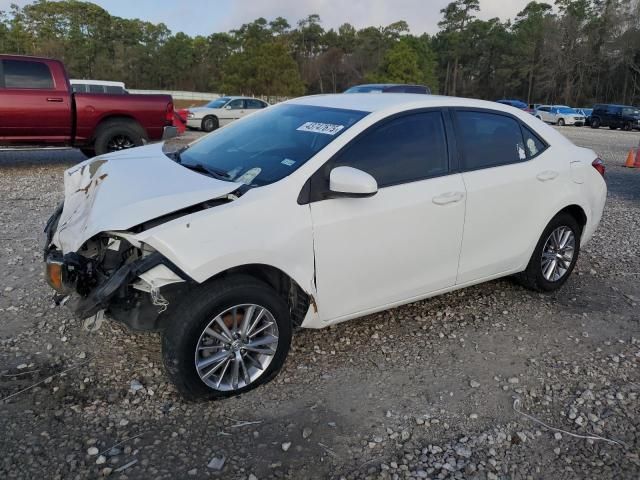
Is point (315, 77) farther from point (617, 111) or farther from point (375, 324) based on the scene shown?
point (375, 324)

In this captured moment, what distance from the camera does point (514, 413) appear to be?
313 cm

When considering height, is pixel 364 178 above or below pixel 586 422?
above

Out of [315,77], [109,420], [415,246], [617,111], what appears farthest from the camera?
[315,77]

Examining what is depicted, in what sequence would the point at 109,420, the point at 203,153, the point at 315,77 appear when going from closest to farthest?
1. the point at 109,420
2. the point at 203,153
3. the point at 315,77

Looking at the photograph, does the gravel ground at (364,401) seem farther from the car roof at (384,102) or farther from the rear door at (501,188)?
the car roof at (384,102)

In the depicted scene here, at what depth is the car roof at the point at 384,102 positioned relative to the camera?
3.72m

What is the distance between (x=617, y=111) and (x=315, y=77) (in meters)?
47.7

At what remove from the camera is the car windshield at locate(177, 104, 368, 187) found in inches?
133

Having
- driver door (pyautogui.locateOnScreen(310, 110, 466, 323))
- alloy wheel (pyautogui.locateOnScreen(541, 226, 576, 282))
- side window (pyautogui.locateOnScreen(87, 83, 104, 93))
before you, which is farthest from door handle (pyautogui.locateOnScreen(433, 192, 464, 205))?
side window (pyautogui.locateOnScreen(87, 83, 104, 93))

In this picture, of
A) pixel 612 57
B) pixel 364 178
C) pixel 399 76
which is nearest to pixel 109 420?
pixel 364 178

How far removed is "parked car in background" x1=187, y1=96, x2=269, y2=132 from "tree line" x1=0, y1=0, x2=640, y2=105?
2765 centimetres

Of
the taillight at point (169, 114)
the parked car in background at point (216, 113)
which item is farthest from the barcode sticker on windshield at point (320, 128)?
the parked car in background at point (216, 113)

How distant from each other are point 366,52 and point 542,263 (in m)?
80.0

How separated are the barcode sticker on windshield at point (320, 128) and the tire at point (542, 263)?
2.08 meters
